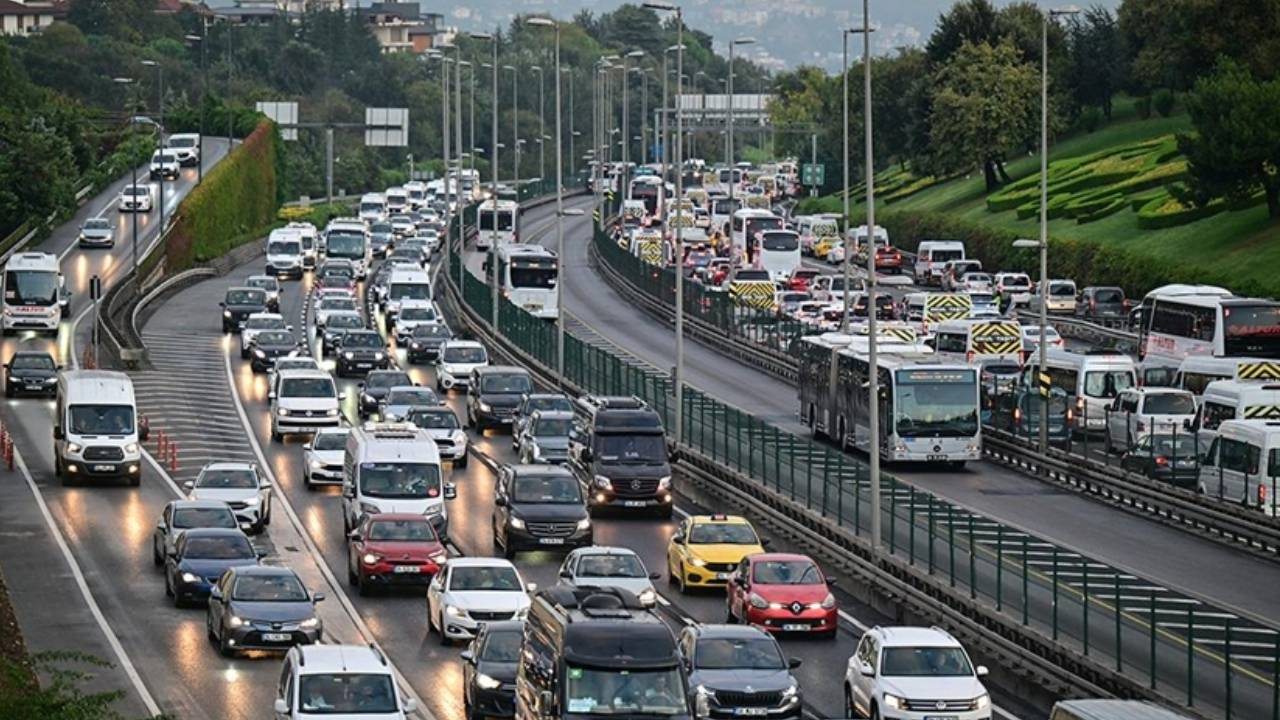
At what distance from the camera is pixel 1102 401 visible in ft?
228

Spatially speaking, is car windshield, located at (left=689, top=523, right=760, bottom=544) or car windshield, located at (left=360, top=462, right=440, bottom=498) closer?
car windshield, located at (left=689, top=523, right=760, bottom=544)

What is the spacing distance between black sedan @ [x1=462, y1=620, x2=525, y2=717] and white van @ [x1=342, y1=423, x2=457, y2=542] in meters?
15.2

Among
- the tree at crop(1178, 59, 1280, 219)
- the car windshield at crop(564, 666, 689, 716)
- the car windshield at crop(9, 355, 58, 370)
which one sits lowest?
the car windshield at crop(9, 355, 58, 370)

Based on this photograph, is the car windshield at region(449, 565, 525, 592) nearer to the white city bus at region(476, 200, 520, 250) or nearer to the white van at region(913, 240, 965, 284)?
the white van at region(913, 240, 965, 284)

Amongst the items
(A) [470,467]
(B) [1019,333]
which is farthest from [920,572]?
(B) [1019,333]

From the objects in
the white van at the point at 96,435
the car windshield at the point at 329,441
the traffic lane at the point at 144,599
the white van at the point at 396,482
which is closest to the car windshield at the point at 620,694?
the traffic lane at the point at 144,599

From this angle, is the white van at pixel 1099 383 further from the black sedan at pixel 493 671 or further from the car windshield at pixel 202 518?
the black sedan at pixel 493 671

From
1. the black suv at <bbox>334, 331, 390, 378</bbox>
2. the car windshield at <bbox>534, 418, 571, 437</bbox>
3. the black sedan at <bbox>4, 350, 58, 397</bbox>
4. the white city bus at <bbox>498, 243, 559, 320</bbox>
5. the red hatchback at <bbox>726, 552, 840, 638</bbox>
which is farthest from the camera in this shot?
the white city bus at <bbox>498, 243, 559, 320</bbox>

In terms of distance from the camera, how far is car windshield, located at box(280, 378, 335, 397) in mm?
68375

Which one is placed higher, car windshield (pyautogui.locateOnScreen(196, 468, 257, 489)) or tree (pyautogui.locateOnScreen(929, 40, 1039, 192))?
tree (pyautogui.locateOnScreen(929, 40, 1039, 192))

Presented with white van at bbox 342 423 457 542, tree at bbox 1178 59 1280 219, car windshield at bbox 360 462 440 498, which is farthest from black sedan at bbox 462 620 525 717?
tree at bbox 1178 59 1280 219

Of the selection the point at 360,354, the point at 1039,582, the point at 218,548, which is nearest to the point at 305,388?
the point at 360,354

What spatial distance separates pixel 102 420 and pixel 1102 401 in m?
25.5

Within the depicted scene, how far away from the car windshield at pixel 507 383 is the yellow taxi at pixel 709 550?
23700 mm
